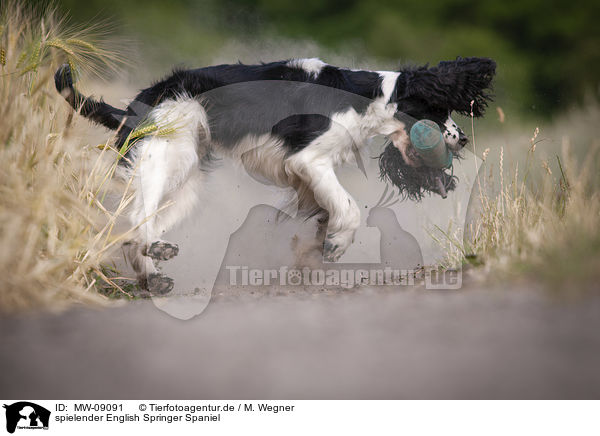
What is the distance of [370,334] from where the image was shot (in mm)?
1348

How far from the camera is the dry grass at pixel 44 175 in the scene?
168 cm

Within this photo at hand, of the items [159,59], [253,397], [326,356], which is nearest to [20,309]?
[253,397]

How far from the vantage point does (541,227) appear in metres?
2.26

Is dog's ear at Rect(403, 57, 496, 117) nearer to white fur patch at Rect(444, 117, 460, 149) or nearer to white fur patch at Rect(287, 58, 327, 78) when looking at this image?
white fur patch at Rect(444, 117, 460, 149)

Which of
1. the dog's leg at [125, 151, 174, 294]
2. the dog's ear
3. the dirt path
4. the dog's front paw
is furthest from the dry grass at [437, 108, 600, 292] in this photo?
the dog's leg at [125, 151, 174, 294]

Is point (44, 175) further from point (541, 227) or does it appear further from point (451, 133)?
point (451, 133)

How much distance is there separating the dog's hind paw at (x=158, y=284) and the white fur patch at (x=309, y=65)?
1486 millimetres

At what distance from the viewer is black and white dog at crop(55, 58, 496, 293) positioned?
2.82 m

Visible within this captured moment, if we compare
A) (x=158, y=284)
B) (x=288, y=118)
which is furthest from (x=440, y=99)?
(x=158, y=284)

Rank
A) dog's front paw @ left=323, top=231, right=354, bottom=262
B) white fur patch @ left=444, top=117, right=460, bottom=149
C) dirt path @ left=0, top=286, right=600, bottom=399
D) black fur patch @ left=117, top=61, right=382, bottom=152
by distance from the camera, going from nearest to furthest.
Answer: dirt path @ left=0, top=286, right=600, bottom=399 → dog's front paw @ left=323, top=231, right=354, bottom=262 → black fur patch @ left=117, top=61, right=382, bottom=152 → white fur patch @ left=444, top=117, right=460, bottom=149

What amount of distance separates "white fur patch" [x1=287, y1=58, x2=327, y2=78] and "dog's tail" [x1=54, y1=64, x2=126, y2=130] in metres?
1.07

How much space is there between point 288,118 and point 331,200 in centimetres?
57
